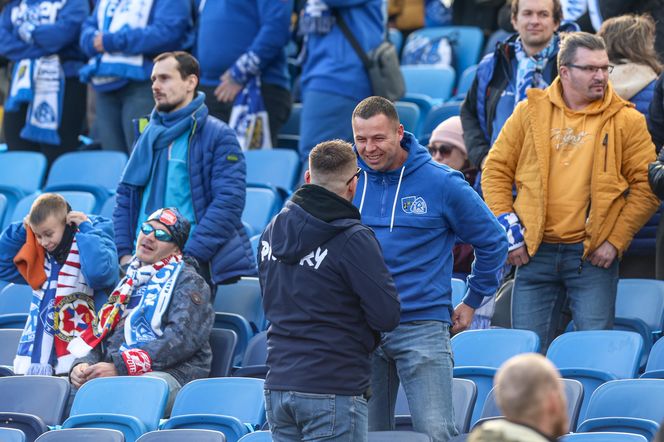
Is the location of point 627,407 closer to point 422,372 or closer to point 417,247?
point 422,372

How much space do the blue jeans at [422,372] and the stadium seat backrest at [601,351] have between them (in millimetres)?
878

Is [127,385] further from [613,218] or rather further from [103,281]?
[613,218]

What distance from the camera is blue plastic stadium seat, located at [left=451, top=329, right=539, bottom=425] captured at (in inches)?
221

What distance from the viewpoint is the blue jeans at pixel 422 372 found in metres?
4.81

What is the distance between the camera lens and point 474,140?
680cm

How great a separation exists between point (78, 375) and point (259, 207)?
209 centimetres

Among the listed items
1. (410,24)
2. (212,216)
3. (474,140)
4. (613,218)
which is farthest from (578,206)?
(410,24)

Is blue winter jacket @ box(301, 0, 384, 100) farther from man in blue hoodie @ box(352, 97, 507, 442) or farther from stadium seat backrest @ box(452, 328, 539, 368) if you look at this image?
man in blue hoodie @ box(352, 97, 507, 442)

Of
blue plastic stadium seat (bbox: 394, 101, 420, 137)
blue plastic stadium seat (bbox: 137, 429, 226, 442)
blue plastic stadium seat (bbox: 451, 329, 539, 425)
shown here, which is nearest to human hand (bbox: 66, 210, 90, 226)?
blue plastic stadium seat (bbox: 137, 429, 226, 442)

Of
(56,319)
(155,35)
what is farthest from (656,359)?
(155,35)

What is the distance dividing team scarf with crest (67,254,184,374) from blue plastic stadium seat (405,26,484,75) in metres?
4.68

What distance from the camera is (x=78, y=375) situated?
6.15 meters

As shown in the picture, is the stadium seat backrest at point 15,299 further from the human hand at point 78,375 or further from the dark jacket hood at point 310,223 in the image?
the dark jacket hood at point 310,223

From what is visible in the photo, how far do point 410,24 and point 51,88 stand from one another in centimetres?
333
